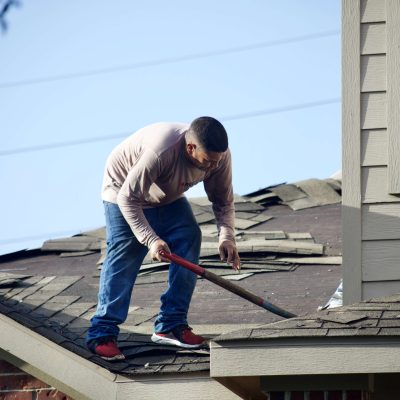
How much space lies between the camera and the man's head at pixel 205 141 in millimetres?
7430

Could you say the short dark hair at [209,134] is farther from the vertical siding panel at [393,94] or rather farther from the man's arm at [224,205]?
the vertical siding panel at [393,94]

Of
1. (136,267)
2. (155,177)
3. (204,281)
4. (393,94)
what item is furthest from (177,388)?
(204,281)

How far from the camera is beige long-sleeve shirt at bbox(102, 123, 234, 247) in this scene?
7.52m

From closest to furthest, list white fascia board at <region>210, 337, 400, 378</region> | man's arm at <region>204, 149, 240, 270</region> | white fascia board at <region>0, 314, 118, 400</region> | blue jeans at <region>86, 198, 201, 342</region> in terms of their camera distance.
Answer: white fascia board at <region>210, 337, 400, 378</region>, white fascia board at <region>0, 314, 118, 400</region>, blue jeans at <region>86, 198, 201, 342</region>, man's arm at <region>204, 149, 240, 270</region>

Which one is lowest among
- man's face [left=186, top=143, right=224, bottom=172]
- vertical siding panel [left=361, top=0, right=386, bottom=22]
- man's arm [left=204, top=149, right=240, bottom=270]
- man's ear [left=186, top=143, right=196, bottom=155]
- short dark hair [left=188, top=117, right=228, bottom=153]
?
man's arm [left=204, top=149, right=240, bottom=270]

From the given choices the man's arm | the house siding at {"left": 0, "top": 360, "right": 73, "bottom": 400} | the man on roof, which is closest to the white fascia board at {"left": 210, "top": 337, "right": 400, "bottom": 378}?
the man on roof

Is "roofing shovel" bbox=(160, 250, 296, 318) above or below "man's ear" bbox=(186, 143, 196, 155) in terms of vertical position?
below

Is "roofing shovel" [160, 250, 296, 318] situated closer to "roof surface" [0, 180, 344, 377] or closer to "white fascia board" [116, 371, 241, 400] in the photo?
"roof surface" [0, 180, 344, 377]

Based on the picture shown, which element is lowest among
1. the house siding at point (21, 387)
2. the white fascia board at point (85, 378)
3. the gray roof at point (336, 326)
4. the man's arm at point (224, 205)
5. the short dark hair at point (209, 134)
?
the house siding at point (21, 387)

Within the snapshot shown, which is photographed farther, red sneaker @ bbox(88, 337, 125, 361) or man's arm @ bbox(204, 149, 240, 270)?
man's arm @ bbox(204, 149, 240, 270)

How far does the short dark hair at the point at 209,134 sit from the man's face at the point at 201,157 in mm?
37

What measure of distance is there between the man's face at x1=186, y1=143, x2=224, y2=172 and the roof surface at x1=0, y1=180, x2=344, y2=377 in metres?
1.10

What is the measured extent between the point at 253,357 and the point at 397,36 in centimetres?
232

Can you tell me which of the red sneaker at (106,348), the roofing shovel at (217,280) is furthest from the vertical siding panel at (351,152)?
the red sneaker at (106,348)
